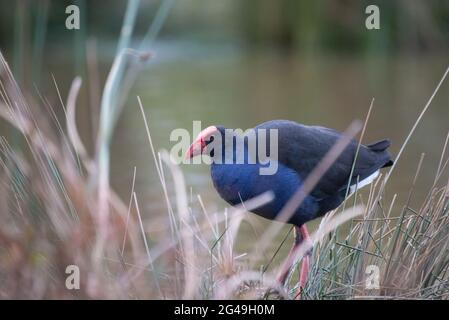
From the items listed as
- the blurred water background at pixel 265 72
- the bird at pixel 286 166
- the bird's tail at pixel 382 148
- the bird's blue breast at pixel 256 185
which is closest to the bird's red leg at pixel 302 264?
the bird at pixel 286 166

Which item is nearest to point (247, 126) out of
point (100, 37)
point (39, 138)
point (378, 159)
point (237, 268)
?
point (378, 159)

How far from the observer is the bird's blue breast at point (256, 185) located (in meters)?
3.48

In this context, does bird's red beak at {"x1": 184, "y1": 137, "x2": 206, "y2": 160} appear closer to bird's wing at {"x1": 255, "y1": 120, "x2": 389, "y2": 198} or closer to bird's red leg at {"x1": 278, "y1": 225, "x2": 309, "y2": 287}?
bird's wing at {"x1": 255, "y1": 120, "x2": 389, "y2": 198}

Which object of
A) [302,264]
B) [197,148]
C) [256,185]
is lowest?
A: [302,264]

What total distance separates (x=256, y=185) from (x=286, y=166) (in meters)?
0.22

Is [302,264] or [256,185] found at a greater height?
[256,185]

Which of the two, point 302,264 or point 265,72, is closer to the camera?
point 302,264

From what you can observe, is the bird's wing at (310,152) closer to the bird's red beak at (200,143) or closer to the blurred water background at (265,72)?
the bird's red beak at (200,143)

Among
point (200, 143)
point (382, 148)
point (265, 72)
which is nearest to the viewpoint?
point (200, 143)

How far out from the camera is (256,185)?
353 centimetres

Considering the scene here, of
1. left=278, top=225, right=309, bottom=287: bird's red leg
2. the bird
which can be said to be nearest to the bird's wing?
the bird

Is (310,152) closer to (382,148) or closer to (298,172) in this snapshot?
(298,172)

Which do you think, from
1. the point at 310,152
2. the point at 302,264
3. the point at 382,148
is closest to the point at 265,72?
the point at 382,148
